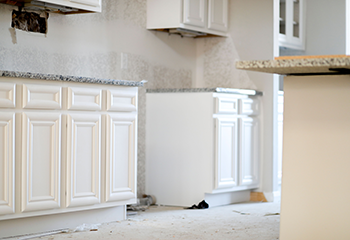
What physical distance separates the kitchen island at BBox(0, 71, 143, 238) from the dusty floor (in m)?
0.16

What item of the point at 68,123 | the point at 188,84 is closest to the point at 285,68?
the point at 68,123

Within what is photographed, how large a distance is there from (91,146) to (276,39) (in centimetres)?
211

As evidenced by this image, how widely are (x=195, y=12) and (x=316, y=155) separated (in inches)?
103

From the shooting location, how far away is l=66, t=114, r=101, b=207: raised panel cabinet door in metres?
2.75

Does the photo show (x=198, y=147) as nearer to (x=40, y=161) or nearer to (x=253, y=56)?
(x=253, y=56)

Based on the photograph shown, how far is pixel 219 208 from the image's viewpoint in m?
3.74

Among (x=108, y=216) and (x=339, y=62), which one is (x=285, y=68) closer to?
(x=339, y=62)

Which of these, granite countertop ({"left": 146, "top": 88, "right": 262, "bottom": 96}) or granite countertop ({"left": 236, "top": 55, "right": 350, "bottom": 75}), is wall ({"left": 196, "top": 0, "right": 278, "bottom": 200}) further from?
granite countertop ({"left": 236, "top": 55, "right": 350, "bottom": 75})

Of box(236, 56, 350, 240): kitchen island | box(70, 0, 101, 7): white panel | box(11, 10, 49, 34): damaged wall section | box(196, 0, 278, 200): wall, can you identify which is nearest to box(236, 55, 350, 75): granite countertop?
box(236, 56, 350, 240): kitchen island

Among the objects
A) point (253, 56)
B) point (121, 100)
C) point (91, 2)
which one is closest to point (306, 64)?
point (121, 100)

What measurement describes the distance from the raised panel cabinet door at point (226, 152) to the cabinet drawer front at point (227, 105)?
2.8 inches

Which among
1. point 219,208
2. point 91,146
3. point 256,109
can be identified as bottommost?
point 219,208

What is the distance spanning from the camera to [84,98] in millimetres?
2822

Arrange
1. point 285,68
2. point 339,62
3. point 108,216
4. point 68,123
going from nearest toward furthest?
point 339,62, point 285,68, point 68,123, point 108,216
